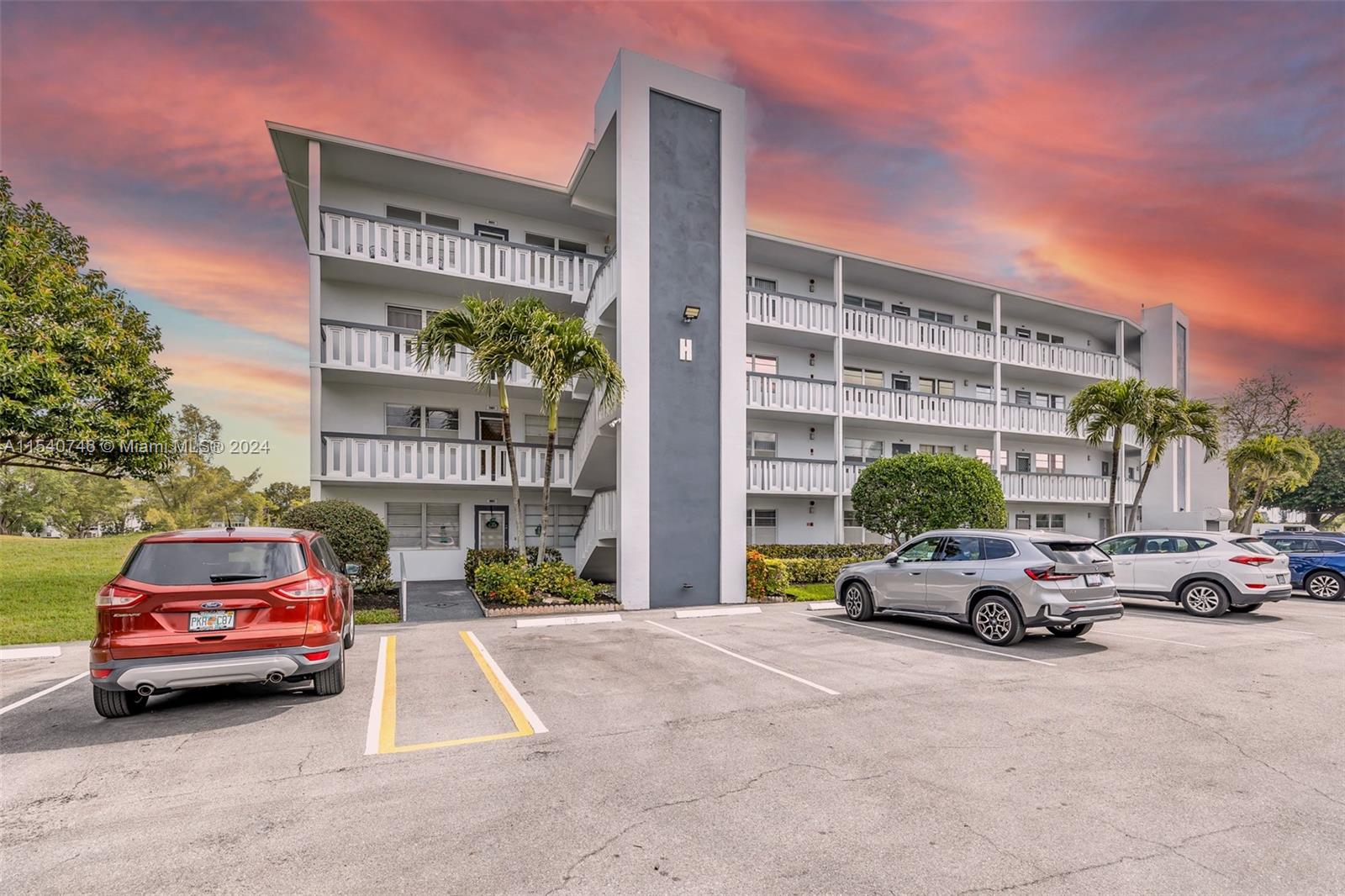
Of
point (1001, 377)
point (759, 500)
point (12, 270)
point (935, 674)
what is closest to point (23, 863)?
point (935, 674)

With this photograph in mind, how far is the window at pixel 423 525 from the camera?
Result: 17.0 metres

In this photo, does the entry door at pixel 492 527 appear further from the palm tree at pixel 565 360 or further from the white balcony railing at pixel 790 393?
the white balcony railing at pixel 790 393

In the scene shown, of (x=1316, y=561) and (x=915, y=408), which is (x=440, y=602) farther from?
(x=1316, y=561)

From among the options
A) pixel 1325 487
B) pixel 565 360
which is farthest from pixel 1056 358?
pixel 1325 487

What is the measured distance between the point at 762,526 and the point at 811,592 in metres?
5.36

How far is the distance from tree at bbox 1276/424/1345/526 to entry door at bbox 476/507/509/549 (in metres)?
63.4

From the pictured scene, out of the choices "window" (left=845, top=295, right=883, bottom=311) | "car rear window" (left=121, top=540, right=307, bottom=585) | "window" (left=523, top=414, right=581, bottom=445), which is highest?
"window" (left=845, top=295, right=883, bottom=311)

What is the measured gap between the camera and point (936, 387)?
2477cm

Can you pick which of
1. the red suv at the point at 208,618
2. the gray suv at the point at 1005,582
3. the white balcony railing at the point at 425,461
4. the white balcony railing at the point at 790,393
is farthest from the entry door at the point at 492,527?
the red suv at the point at 208,618

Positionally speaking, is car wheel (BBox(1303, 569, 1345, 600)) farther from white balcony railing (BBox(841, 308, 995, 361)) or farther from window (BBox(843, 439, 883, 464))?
window (BBox(843, 439, 883, 464))

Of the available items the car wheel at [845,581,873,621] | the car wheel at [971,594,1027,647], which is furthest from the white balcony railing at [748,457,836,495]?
the car wheel at [971,594,1027,647]

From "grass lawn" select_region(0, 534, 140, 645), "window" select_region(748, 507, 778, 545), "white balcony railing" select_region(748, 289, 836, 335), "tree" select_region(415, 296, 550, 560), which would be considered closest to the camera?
"grass lawn" select_region(0, 534, 140, 645)

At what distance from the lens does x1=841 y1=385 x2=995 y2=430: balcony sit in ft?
67.7

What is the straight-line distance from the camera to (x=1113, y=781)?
450 cm
